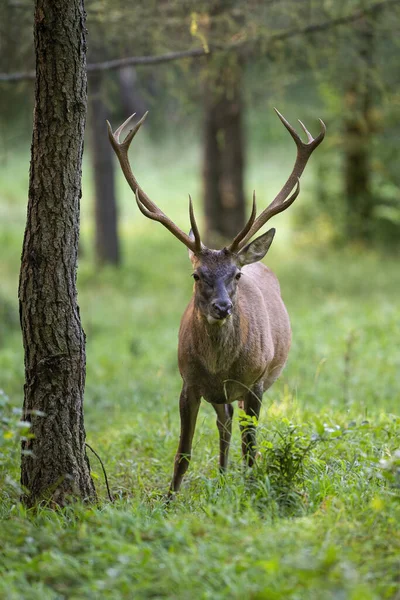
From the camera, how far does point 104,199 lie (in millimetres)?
16359

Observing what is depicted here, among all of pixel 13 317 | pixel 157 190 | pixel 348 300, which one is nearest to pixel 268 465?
pixel 13 317

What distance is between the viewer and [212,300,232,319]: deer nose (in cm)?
524

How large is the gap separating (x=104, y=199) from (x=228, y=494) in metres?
12.2

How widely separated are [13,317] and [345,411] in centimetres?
650

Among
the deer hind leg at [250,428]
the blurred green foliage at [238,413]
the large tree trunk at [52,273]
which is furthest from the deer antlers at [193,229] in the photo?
the blurred green foliage at [238,413]

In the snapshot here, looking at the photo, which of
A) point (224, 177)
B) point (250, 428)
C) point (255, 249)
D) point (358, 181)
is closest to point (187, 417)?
point (250, 428)

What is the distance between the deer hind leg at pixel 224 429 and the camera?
18.9ft

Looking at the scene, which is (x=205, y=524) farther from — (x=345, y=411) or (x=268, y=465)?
(x=345, y=411)

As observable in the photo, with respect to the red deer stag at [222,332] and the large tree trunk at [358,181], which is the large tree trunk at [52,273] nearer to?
the red deer stag at [222,332]

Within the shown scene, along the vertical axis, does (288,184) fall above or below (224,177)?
below

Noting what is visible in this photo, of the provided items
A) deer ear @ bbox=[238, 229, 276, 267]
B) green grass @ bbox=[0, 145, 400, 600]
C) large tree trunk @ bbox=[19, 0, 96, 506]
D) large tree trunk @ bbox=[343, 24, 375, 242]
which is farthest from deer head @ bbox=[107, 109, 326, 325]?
large tree trunk @ bbox=[343, 24, 375, 242]

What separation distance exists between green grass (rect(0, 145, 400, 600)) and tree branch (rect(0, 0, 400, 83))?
3.00 meters

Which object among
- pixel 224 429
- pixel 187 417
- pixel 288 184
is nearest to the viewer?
pixel 187 417

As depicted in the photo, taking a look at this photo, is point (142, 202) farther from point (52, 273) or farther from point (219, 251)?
point (52, 273)
